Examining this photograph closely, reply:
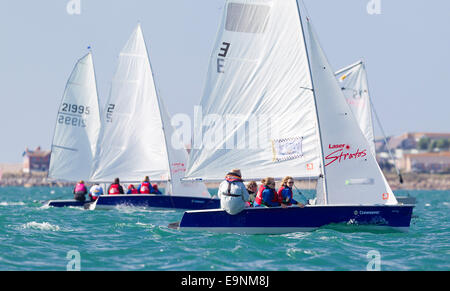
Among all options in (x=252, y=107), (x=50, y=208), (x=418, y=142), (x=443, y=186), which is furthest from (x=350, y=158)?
(x=418, y=142)

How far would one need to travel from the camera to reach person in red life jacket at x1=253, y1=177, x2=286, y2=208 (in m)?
18.2

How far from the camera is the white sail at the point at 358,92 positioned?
121 feet

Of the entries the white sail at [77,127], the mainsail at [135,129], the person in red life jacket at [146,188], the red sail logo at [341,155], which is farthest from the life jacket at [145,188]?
the red sail logo at [341,155]

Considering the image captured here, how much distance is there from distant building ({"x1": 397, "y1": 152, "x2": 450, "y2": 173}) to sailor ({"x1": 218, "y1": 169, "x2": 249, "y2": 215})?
13436 centimetres

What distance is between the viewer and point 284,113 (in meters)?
19.8

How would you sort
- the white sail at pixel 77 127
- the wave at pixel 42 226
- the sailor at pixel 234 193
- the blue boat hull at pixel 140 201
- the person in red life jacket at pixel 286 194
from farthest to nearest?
the white sail at pixel 77 127, the blue boat hull at pixel 140 201, the wave at pixel 42 226, the person in red life jacket at pixel 286 194, the sailor at pixel 234 193

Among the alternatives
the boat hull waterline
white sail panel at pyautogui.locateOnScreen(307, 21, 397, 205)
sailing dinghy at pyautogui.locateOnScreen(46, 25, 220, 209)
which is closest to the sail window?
white sail panel at pyautogui.locateOnScreen(307, 21, 397, 205)

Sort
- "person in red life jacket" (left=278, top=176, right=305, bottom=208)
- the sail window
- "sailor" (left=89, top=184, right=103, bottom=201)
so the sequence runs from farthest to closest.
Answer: "sailor" (left=89, top=184, right=103, bottom=201) → the sail window → "person in red life jacket" (left=278, top=176, right=305, bottom=208)

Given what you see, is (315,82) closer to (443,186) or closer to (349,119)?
(349,119)

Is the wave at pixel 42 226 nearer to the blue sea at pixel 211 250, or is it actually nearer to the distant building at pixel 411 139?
the blue sea at pixel 211 250

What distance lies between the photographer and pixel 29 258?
14.5 m

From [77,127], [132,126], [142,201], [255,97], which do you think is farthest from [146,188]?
[255,97]

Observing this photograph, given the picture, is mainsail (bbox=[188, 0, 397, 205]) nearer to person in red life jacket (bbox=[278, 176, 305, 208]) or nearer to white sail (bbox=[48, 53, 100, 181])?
person in red life jacket (bbox=[278, 176, 305, 208])

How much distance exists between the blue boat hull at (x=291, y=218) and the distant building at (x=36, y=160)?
14974 centimetres
